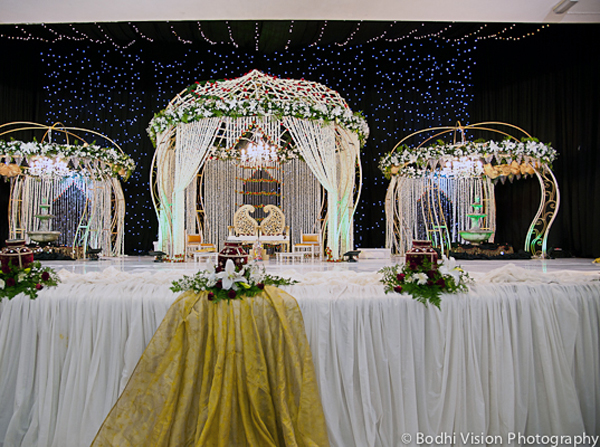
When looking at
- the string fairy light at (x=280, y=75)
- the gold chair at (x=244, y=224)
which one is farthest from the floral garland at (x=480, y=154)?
the gold chair at (x=244, y=224)

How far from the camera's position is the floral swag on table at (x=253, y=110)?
7.15m

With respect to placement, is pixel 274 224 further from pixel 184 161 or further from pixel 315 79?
pixel 315 79

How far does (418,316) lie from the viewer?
290cm

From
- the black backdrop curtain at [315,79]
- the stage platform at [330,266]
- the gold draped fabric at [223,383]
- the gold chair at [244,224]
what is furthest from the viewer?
the black backdrop curtain at [315,79]

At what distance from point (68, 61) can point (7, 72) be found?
1697 millimetres

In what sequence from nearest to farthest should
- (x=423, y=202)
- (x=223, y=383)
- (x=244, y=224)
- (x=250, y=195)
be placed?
(x=223, y=383) → (x=423, y=202) → (x=244, y=224) → (x=250, y=195)

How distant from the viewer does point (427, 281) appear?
3008mm

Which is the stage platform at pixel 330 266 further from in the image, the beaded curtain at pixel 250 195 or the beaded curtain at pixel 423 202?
the beaded curtain at pixel 250 195

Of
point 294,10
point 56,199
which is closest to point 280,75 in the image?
point 56,199

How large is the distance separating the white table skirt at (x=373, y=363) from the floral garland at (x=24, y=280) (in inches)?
3.4

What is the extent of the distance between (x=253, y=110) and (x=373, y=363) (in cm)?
542

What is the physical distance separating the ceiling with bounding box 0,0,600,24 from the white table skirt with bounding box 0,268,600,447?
2212mm

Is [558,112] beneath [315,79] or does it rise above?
beneath

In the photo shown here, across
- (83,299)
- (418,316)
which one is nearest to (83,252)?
(83,299)
